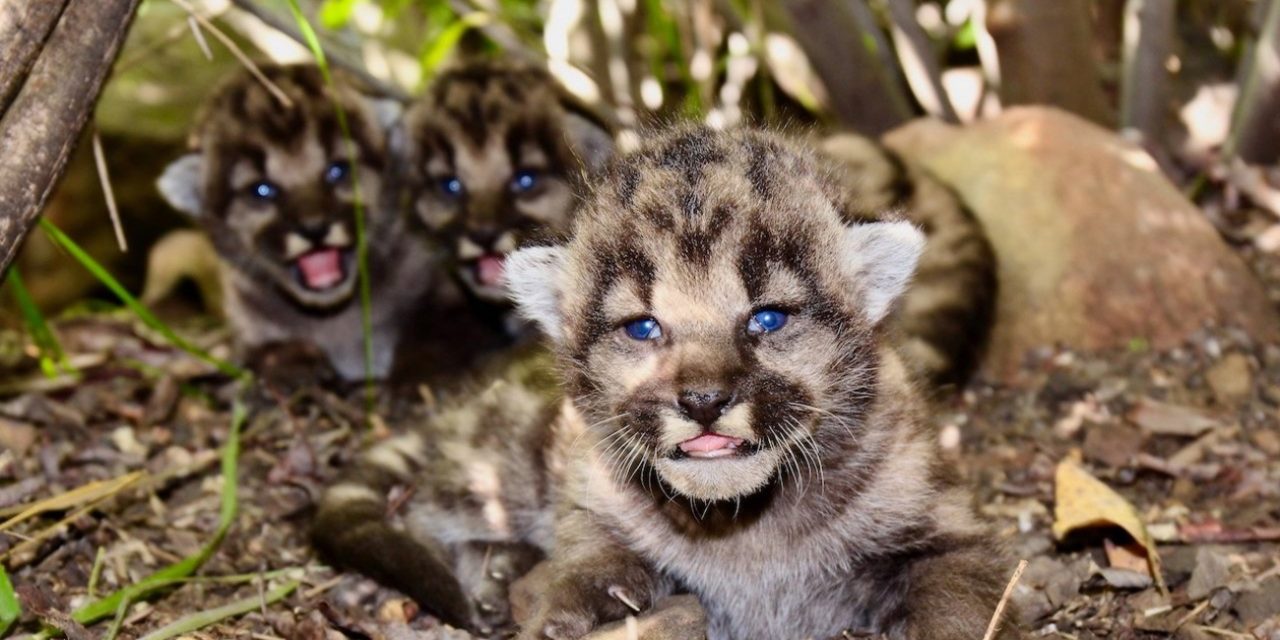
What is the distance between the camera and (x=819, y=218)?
389 centimetres

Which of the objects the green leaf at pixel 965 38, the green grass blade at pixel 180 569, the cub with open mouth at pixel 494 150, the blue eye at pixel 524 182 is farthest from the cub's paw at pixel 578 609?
the green leaf at pixel 965 38

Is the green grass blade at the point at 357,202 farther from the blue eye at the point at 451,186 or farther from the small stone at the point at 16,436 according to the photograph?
the small stone at the point at 16,436

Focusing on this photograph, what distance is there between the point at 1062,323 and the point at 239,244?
390cm

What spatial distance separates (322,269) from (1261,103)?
4518 millimetres

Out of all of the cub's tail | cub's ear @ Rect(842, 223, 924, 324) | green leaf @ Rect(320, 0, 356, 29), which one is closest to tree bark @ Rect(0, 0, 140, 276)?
cub's ear @ Rect(842, 223, 924, 324)

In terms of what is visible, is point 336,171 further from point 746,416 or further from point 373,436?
point 746,416

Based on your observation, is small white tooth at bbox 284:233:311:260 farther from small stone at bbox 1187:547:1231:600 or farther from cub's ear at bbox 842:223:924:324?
small stone at bbox 1187:547:1231:600

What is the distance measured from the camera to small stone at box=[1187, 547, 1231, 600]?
A: 420 centimetres

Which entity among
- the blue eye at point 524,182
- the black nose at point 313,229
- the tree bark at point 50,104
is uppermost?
the tree bark at point 50,104

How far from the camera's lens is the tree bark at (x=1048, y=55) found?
6461 millimetres

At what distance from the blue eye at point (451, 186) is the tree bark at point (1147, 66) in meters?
3.20

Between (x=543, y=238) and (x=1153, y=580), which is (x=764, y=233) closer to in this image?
(x=543, y=238)

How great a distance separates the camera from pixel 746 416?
137 inches

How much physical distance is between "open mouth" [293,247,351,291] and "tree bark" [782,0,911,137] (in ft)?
8.07
